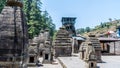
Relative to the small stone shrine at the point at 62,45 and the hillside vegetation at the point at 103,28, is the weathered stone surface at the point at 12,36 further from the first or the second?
the hillside vegetation at the point at 103,28

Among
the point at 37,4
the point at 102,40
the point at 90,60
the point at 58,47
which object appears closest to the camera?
the point at 90,60

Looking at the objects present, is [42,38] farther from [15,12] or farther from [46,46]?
[15,12]

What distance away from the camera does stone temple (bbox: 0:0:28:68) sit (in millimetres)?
8180

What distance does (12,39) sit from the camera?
8227 mm

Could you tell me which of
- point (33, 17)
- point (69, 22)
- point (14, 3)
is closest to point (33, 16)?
point (33, 17)

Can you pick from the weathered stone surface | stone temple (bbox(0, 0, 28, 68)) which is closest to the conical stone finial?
stone temple (bbox(0, 0, 28, 68))

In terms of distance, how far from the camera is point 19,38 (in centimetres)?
832

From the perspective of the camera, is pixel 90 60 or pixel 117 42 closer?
pixel 90 60

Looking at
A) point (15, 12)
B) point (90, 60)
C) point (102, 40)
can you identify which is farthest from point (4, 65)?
point (102, 40)

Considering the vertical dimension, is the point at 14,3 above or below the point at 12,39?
above

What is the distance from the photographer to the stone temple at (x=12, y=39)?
8180mm

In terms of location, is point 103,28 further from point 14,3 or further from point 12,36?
point 12,36

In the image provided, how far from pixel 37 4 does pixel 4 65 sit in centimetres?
4468

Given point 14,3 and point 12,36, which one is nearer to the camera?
point 12,36
